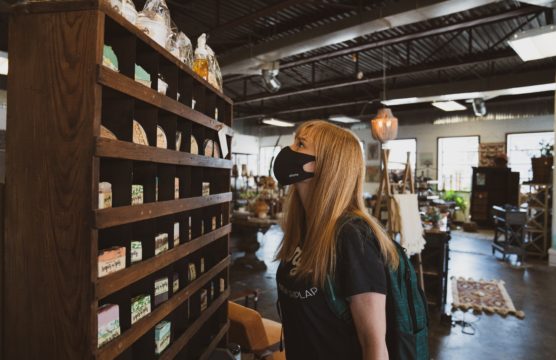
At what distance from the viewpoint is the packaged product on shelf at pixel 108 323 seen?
1118 mm

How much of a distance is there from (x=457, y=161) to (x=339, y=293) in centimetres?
1275

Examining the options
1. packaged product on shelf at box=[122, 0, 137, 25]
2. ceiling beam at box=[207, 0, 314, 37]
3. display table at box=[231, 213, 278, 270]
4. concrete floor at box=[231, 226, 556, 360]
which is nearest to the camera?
packaged product on shelf at box=[122, 0, 137, 25]

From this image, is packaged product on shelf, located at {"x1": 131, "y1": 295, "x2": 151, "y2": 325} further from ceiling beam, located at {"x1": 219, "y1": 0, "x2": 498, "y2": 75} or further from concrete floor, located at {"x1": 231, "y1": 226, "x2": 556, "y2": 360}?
ceiling beam, located at {"x1": 219, "y1": 0, "x2": 498, "y2": 75}

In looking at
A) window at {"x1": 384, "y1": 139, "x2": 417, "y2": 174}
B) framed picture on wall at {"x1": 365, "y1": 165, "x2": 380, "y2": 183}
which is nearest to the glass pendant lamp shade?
window at {"x1": 384, "y1": 139, "x2": 417, "y2": 174}

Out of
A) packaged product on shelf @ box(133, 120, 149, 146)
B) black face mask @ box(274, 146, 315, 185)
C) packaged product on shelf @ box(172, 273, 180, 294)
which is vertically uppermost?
packaged product on shelf @ box(133, 120, 149, 146)

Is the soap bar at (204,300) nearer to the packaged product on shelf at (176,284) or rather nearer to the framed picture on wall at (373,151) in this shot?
the packaged product on shelf at (176,284)

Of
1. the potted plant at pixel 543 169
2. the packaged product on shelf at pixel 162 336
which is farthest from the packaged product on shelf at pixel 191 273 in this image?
the potted plant at pixel 543 169

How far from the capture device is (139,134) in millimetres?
1330

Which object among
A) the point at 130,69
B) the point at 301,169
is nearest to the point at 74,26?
the point at 130,69

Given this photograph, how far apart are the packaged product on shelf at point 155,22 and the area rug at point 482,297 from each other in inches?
180

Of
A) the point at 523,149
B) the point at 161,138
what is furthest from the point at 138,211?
the point at 523,149

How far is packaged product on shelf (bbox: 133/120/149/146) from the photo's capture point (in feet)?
4.28

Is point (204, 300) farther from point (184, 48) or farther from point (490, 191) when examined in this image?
point (490, 191)

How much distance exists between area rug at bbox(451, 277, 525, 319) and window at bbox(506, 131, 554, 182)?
7.18m
